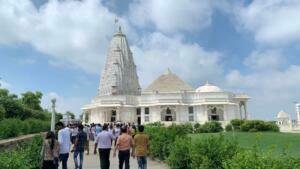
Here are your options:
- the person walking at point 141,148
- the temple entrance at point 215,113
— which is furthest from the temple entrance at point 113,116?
the person walking at point 141,148

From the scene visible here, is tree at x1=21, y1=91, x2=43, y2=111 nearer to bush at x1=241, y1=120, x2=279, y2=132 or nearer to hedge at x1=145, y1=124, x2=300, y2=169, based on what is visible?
bush at x1=241, y1=120, x2=279, y2=132

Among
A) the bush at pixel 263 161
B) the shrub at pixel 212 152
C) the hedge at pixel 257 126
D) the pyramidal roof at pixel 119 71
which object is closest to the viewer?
the bush at pixel 263 161

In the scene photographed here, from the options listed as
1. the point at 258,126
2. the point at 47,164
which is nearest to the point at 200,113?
the point at 258,126

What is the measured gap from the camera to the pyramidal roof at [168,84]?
8775cm

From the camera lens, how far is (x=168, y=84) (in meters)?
89.1

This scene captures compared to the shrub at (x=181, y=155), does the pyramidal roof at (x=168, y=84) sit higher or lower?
higher

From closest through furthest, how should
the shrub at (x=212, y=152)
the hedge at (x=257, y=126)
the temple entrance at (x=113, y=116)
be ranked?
the shrub at (x=212, y=152) → the hedge at (x=257, y=126) → the temple entrance at (x=113, y=116)

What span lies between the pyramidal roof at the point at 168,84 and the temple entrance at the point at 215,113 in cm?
1318

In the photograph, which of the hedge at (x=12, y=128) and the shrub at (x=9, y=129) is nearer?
the shrub at (x=9, y=129)

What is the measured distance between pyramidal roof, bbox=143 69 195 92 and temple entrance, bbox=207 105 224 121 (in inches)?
519

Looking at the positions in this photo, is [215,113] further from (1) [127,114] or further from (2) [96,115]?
(2) [96,115]

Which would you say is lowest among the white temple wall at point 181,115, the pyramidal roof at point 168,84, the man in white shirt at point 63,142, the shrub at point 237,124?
the man in white shirt at point 63,142

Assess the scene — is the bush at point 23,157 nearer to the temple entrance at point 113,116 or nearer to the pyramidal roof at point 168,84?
the temple entrance at point 113,116

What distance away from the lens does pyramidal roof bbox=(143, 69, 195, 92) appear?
87750 mm
